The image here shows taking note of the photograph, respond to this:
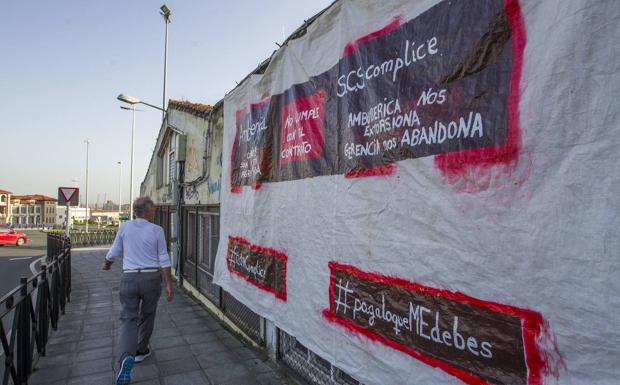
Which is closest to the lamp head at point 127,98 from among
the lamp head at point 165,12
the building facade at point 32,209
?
the lamp head at point 165,12

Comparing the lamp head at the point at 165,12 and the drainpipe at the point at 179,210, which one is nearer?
the drainpipe at the point at 179,210

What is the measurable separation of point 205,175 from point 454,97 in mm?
5820

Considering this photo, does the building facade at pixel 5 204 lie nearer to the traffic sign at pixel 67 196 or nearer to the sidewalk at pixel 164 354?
the traffic sign at pixel 67 196

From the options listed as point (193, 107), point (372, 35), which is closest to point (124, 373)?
point (372, 35)

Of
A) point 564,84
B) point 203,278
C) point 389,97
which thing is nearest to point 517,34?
point 564,84

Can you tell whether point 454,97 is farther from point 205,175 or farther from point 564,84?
point 205,175

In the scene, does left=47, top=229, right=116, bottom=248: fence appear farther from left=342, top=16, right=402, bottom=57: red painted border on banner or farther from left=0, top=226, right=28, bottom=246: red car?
left=342, top=16, right=402, bottom=57: red painted border on banner

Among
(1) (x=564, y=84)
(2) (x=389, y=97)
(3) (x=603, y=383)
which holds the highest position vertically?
(2) (x=389, y=97)

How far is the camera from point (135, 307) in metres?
4.13

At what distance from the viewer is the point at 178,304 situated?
7520mm

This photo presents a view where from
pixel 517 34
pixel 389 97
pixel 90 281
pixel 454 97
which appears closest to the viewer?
pixel 517 34

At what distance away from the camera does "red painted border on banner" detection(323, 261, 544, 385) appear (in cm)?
155

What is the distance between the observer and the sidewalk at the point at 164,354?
161 inches

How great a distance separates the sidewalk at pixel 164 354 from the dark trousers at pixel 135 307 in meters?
0.41
